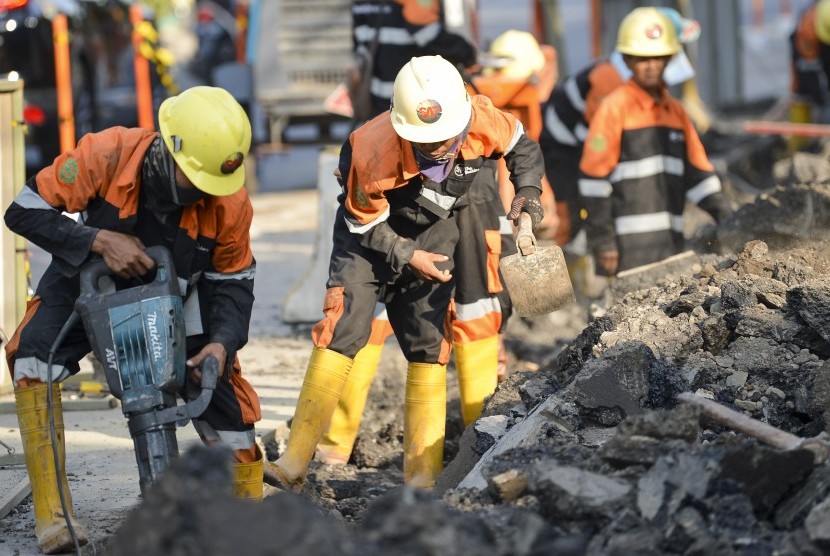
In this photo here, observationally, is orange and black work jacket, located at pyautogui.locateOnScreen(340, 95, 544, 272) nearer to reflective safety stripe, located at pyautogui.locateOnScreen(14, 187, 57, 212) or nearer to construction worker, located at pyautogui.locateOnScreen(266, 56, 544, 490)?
construction worker, located at pyautogui.locateOnScreen(266, 56, 544, 490)

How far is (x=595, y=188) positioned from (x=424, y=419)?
2.52 m

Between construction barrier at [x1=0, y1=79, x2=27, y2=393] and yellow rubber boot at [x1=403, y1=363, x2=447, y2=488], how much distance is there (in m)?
2.38

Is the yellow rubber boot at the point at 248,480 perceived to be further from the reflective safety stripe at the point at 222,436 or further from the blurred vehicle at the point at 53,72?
the blurred vehicle at the point at 53,72

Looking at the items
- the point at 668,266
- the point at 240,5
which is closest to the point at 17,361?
the point at 668,266

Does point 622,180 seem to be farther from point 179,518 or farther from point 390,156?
point 179,518

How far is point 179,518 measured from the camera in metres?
3.60

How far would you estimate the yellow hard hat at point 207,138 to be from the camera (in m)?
4.79

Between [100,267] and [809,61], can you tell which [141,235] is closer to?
[100,267]

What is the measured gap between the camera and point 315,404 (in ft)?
19.4

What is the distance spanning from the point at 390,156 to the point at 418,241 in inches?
19.7

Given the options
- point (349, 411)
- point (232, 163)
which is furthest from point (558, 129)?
point (232, 163)

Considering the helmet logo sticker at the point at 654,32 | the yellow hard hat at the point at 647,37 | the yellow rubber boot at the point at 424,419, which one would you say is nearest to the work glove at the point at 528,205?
the yellow rubber boot at the point at 424,419

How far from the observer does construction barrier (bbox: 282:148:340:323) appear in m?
9.11

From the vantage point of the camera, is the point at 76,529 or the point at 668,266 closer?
the point at 76,529
